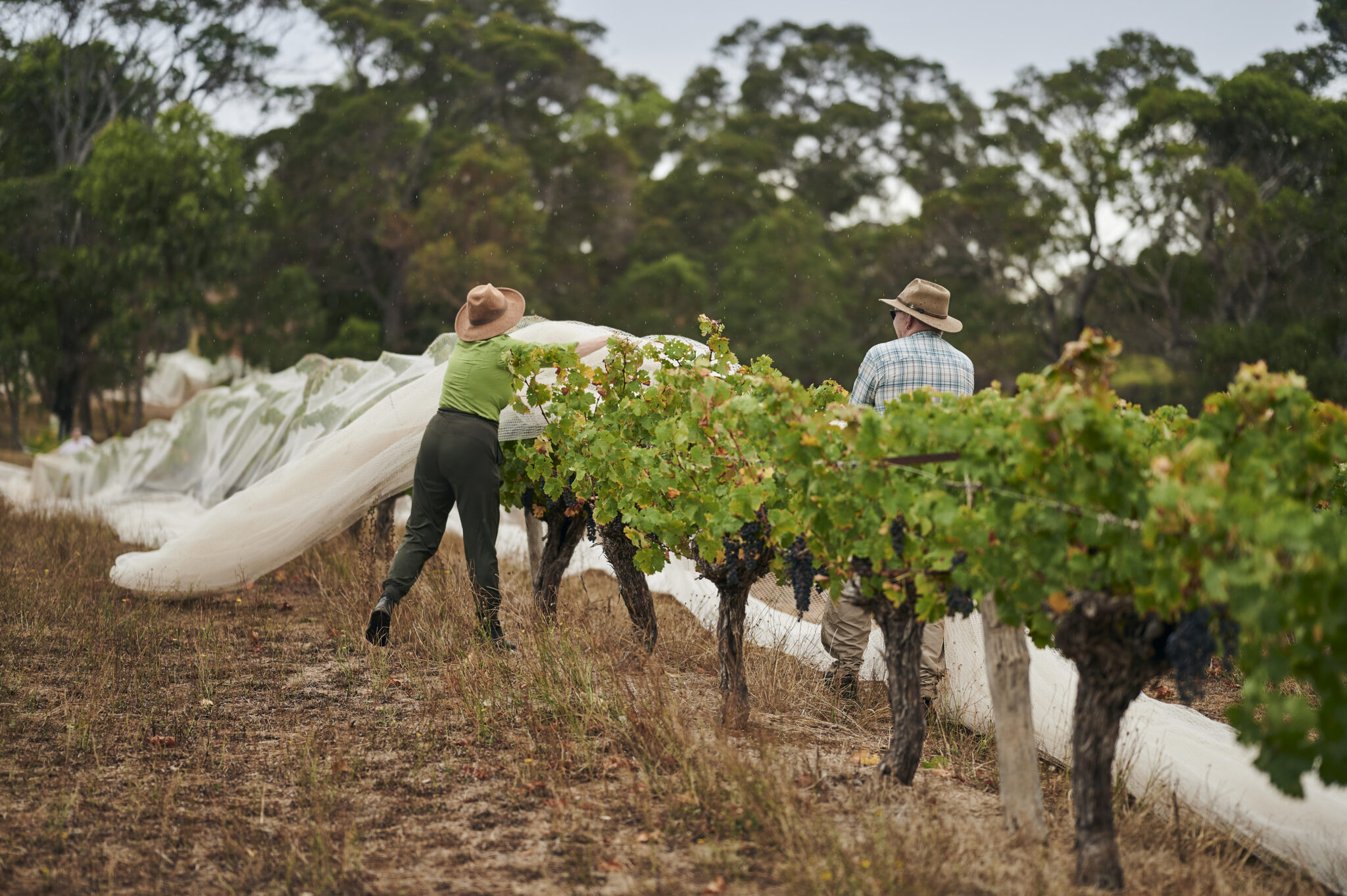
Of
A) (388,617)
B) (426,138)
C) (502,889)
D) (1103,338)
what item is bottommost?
(502,889)

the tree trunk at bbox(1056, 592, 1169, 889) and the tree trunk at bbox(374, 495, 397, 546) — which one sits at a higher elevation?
the tree trunk at bbox(374, 495, 397, 546)

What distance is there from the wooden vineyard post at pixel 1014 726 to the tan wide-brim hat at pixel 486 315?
10.7 ft

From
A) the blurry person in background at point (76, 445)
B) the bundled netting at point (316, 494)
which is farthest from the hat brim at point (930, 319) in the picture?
the blurry person in background at point (76, 445)

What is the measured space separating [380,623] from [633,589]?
1356mm

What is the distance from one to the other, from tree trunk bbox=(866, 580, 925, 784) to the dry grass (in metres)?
0.10

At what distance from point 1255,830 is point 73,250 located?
26.6 metres

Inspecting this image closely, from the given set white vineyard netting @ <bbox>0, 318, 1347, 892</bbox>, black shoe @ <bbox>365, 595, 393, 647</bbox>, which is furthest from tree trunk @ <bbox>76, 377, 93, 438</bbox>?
black shoe @ <bbox>365, 595, 393, 647</bbox>

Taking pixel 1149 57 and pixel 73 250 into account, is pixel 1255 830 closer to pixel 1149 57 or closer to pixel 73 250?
pixel 73 250

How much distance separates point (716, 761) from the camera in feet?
A: 13.1

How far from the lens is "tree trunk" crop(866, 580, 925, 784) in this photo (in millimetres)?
4062

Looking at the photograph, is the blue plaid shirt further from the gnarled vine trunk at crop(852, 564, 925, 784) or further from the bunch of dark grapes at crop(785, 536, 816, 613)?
the gnarled vine trunk at crop(852, 564, 925, 784)

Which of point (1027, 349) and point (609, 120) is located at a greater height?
point (609, 120)

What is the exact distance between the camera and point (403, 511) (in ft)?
40.8

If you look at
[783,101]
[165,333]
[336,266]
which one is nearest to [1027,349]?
[783,101]
